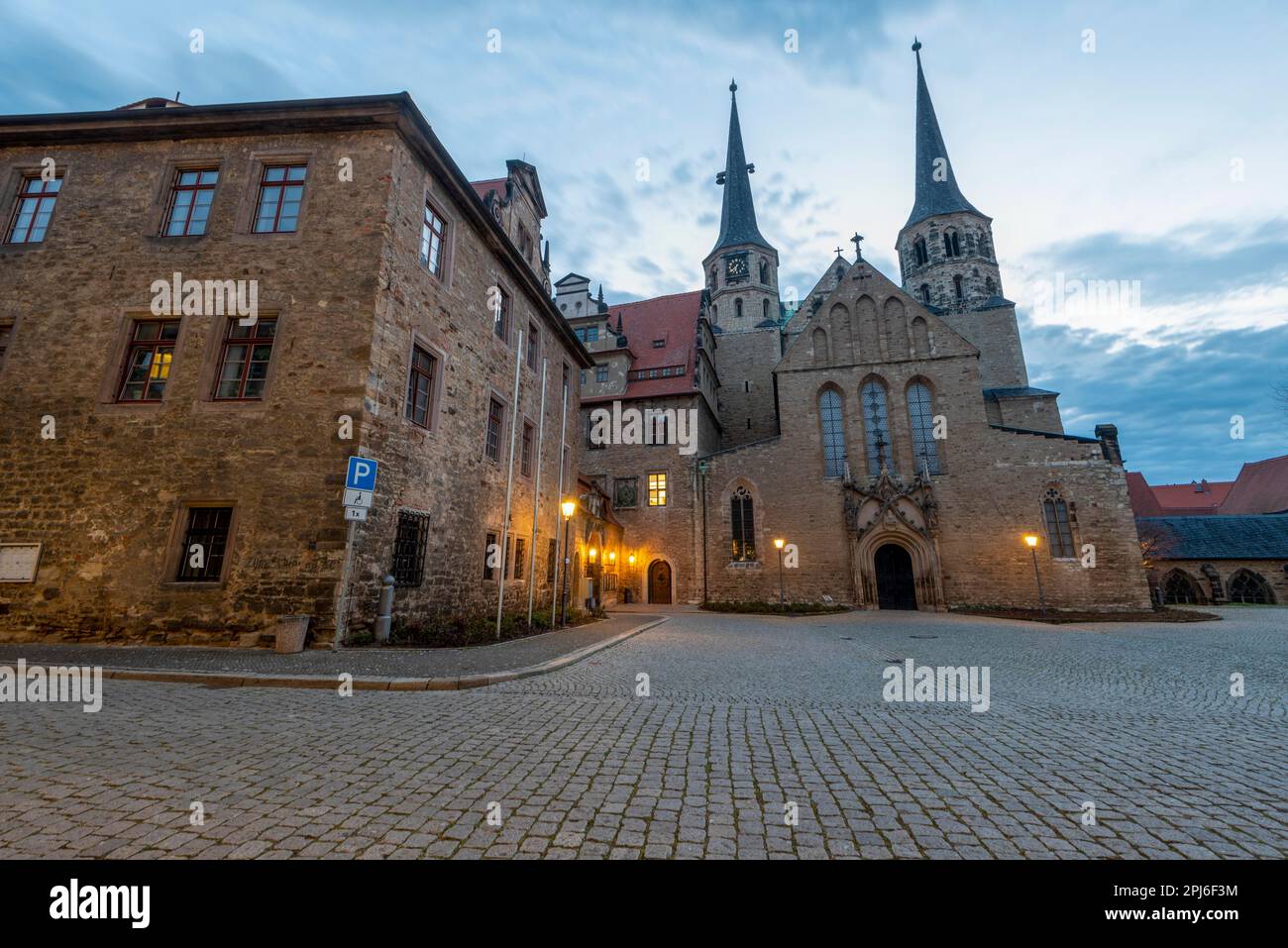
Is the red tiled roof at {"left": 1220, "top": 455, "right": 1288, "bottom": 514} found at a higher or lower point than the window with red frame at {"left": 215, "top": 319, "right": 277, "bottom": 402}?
higher

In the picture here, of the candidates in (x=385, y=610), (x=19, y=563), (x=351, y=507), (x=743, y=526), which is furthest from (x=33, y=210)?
(x=743, y=526)

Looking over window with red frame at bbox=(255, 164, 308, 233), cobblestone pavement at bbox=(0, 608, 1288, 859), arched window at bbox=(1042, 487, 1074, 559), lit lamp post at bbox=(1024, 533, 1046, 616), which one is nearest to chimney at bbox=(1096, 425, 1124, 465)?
arched window at bbox=(1042, 487, 1074, 559)

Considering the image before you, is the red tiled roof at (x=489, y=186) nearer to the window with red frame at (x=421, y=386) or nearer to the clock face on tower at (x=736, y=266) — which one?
the window with red frame at (x=421, y=386)

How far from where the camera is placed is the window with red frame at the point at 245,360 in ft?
31.1

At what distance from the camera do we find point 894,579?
23.4m

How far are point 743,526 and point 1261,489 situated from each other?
46.1 m

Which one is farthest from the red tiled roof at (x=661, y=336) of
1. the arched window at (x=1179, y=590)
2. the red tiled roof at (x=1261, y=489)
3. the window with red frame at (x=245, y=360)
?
the red tiled roof at (x=1261, y=489)

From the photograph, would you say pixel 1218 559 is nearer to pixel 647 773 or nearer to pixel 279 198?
pixel 647 773

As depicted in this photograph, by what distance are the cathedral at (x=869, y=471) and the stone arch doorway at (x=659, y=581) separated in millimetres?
75

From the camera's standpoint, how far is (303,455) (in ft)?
29.1

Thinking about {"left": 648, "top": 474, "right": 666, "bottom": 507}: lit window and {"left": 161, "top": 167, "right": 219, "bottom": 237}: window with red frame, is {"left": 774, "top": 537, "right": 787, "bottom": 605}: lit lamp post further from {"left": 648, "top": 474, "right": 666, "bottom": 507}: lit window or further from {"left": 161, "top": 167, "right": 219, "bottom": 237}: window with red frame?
{"left": 161, "top": 167, "right": 219, "bottom": 237}: window with red frame

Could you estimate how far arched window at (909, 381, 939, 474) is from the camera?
23.8 meters

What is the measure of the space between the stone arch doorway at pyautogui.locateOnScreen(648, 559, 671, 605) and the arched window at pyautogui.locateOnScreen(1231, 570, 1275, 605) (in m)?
32.1

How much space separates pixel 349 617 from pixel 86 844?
21.8 ft
